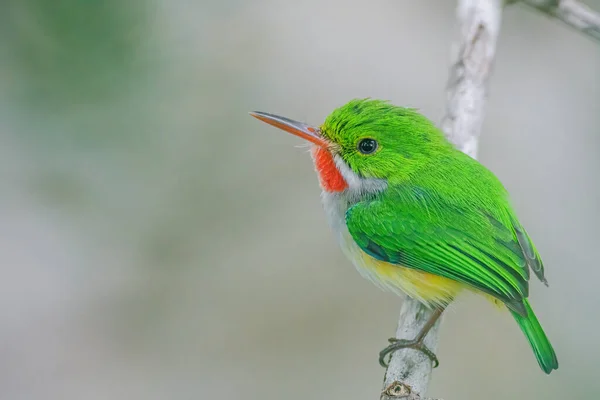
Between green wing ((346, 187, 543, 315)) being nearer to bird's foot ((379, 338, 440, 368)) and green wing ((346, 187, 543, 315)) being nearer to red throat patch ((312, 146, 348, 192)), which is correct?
red throat patch ((312, 146, 348, 192))

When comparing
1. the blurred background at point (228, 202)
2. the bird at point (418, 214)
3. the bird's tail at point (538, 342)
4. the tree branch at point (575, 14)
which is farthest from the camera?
the blurred background at point (228, 202)

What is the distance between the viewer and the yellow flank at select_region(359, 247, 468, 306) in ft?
11.2

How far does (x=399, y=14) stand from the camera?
5.83m

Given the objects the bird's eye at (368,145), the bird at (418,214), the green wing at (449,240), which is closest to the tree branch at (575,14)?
the bird at (418,214)

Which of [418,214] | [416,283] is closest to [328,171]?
[418,214]

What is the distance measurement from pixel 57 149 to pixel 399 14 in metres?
2.67

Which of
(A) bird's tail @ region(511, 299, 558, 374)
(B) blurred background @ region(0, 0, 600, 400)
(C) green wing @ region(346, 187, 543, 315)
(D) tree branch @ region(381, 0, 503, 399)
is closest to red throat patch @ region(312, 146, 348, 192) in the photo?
(C) green wing @ region(346, 187, 543, 315)

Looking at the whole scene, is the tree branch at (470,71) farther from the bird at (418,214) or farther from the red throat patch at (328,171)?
the red throat patch at (328,171)

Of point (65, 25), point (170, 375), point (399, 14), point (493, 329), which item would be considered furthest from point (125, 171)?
point (493, 329)

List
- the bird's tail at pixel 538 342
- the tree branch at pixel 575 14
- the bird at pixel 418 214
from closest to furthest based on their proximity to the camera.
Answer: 1. the bird's tail at pixel 538 342
2. the bird at pixel 418 214
3. the tree branch at pixel 575 14

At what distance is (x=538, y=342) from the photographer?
320 cm

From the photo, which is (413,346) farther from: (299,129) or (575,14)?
(575,14)

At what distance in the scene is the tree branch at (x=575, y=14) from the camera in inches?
150

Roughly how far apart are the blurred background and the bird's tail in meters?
1.64
